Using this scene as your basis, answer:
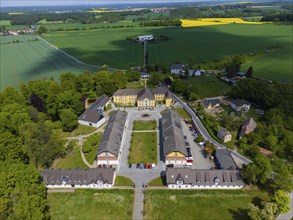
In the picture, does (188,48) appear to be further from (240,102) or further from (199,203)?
(199,203)

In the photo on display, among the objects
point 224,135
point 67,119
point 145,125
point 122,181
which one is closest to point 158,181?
point 122,181

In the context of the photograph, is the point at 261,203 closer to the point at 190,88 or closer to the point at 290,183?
the point at 290,183

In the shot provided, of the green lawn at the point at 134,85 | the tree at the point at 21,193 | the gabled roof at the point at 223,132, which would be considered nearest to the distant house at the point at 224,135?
the gabled roof at the point at 223,132

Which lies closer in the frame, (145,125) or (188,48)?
(145,125)

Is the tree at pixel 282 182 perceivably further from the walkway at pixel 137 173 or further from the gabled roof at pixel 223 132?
the walkway at pixel 137 173

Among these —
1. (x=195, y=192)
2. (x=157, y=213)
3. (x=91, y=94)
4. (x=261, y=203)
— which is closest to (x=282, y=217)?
(x=261, y=203)

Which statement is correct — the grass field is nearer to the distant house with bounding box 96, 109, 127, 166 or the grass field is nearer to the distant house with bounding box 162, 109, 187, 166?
the distant house with bounding box 162, 109, 187, 166
